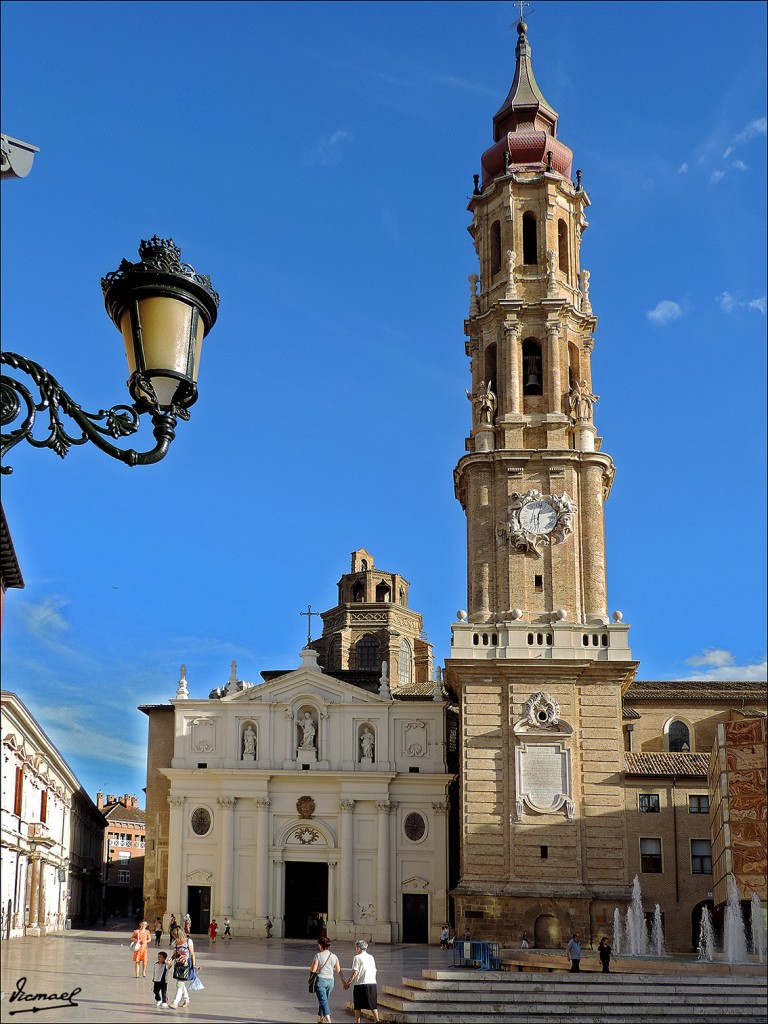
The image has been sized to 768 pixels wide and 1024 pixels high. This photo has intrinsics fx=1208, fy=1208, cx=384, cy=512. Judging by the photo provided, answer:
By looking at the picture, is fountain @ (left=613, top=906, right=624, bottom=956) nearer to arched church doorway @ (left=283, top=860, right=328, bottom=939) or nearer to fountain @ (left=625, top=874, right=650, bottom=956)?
fountain @ (left=625, top=874, right=650, bottom=956)

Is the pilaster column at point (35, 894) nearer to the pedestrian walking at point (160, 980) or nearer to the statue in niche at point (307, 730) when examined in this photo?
the statue in niche at point (307, 730)

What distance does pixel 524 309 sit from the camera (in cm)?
5109

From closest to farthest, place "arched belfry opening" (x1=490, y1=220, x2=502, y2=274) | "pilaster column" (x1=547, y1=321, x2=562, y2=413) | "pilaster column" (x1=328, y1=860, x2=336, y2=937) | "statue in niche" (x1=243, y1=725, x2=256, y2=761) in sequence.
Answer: "pilaster column" (x1=547, y1=321, x2=562, y2=413), "pilaster column" (x1=328, y1=860, x2=336, y2=937), "arched belfry opening" (x1=490, y1=220, x2=502, y2=274), "statue in niche" (x1=243, y1=725, x2=256, y2=761)

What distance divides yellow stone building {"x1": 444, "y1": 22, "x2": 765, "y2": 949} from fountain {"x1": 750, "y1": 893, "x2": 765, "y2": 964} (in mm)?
7936

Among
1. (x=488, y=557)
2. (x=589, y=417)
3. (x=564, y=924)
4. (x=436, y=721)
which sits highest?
(x=589, y=417)

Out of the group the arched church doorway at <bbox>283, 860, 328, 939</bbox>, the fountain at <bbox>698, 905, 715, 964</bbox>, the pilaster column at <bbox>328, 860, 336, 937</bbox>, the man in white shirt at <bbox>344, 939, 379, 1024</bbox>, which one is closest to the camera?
the man in white shirt at <bbox>344, 939, 379, 1024</bbox>

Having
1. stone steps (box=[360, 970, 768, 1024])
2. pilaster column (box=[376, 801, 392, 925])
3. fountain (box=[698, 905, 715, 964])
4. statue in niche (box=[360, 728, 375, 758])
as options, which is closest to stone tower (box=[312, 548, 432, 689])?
statue in niche (box=[360, 728, 375, 758])

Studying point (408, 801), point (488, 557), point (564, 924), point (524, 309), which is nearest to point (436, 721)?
point (408, 801)

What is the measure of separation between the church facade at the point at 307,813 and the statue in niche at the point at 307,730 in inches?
1.8

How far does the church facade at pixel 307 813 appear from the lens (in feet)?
168

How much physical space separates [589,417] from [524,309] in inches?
212

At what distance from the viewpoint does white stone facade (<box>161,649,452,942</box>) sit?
168 feet

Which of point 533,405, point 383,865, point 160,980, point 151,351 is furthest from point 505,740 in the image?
point 151,351

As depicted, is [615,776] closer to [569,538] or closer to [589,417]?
[569,538]
